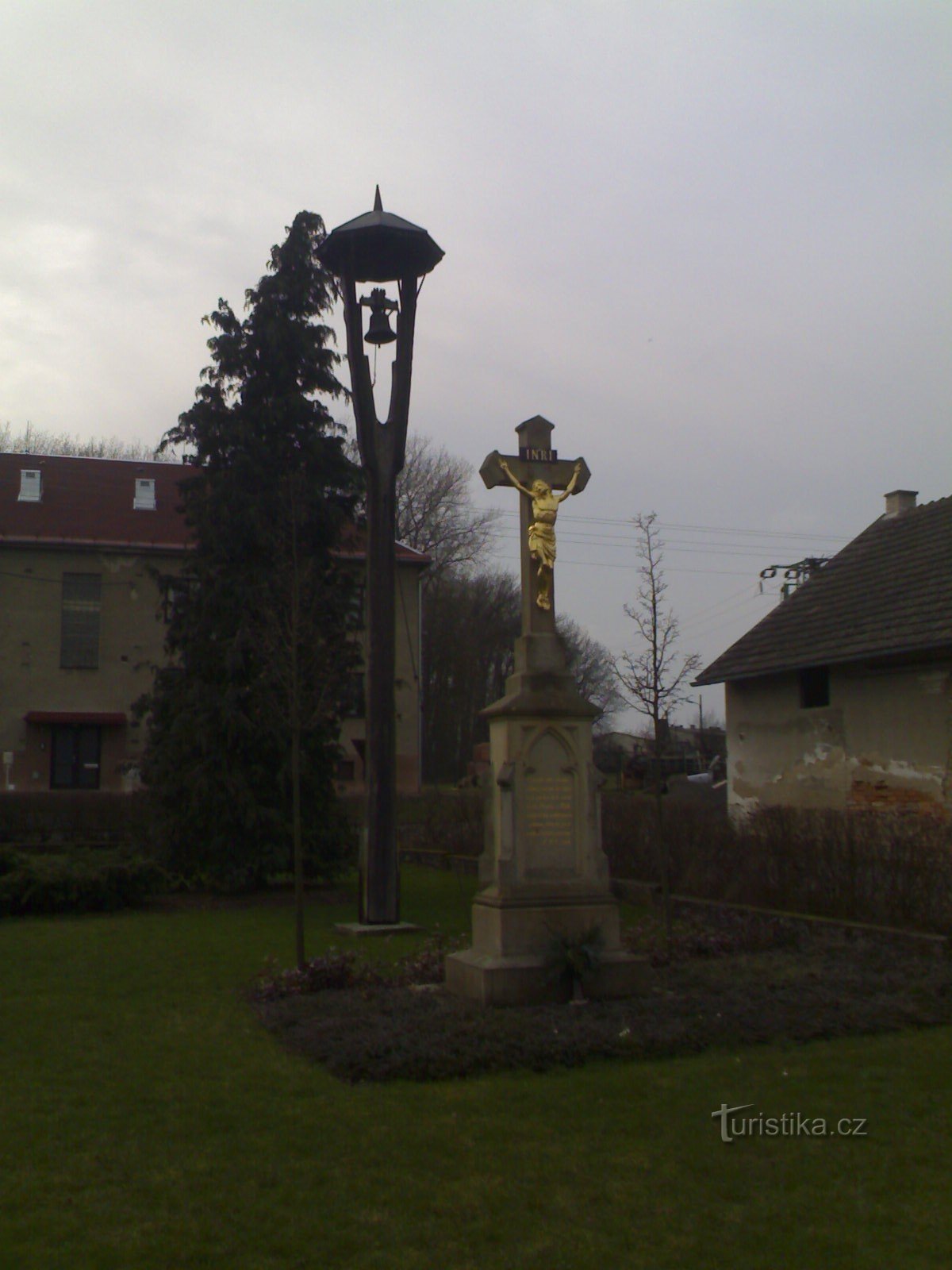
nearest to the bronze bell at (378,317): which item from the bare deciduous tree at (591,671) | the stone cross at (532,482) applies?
the stone cross at (532,482)

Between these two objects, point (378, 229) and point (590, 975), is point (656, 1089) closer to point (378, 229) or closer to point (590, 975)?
point (590, 975)

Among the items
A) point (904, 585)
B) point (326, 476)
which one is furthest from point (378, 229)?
point (904, 585)

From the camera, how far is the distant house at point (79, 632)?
34281 mm

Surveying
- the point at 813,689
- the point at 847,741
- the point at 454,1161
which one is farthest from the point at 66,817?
the point at 454,1161

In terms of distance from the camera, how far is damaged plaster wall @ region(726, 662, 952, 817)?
16.1m

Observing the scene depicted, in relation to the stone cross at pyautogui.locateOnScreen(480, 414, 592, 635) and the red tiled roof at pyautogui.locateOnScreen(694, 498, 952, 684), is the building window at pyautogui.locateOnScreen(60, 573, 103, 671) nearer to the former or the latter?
the red tiled roof at pyautogui.locateOnScreen(694, 498, 952, 684)

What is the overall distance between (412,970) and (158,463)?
34.3 m

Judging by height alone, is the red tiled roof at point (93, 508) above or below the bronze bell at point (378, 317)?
above

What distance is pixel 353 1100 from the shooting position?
20.0ft

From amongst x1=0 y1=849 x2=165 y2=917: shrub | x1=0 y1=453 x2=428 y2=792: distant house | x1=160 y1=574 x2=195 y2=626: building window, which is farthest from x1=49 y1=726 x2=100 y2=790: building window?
x1=0 y1=849 x2=165 y2=917: shrub

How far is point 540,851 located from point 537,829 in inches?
6.7

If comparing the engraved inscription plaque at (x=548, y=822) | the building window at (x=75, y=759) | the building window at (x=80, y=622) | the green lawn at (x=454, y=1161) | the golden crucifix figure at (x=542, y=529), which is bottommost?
the green lawn at (x=454, y=1161)

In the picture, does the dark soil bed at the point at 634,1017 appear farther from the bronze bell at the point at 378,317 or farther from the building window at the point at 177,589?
the building window at the point at 177,589

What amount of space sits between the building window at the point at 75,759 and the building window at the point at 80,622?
2.06 meters
